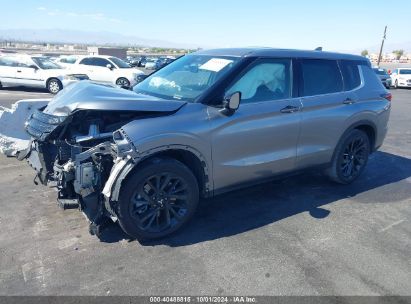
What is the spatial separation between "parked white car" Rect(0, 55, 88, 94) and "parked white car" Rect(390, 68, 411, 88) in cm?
2230

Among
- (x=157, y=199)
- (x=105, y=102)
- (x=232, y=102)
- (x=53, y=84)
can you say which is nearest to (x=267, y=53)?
(x=232, y=102)

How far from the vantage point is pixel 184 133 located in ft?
11.7

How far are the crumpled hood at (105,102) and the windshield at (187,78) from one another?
37 cm

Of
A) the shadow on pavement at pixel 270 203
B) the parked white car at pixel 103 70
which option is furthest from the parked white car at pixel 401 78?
the shadow on pavement at pixel 270 203

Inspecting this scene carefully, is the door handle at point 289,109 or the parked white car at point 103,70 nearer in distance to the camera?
the door handle at point 289,109

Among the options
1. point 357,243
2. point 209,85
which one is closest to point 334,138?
point 357,243

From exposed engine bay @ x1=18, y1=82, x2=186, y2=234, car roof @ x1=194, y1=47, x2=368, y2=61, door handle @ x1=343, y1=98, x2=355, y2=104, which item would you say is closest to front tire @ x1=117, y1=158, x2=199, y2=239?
exposed engine bay @ x1=18, y1=82, x2=186, y2=234

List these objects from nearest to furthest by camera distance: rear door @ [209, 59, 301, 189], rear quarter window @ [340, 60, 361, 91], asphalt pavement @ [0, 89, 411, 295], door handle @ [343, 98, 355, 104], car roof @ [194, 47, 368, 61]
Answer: asphalt pavement @ [0, 89, 411, 295], rear door @ [209, 59, 301, 189], car roof @ [194, 47, 368, 61], door handle @ [343, 98, 355, 104], rear quarter window @ [340, 60, 361, 91]

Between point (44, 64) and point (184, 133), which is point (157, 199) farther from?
point (44, 64)

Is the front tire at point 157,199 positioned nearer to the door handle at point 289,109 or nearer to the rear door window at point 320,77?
the door handle at point 289,109

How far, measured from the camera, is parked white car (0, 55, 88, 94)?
1563 centimetres

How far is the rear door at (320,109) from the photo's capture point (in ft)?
15.0

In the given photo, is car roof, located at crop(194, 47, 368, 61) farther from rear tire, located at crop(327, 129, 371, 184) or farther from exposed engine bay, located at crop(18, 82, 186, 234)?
exposed engine bay, located at crop(18, 82, 186, 234)

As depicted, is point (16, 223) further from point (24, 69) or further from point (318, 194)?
point (24, 69)
